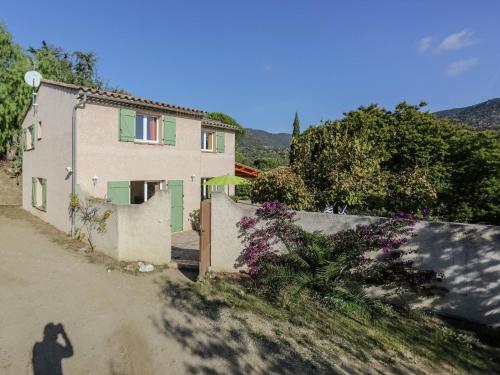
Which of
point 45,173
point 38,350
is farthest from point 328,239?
point 45,173

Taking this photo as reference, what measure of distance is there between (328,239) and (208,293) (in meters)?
3.00

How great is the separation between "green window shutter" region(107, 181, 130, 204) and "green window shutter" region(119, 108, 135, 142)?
5.95ft

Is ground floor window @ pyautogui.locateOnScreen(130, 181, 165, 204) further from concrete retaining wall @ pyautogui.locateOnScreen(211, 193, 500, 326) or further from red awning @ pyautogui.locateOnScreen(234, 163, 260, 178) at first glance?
concrete retaining wall @ pyautogui.locateOnScreen(211, 193, 500, 326)

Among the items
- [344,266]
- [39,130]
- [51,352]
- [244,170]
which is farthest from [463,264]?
[244,170]

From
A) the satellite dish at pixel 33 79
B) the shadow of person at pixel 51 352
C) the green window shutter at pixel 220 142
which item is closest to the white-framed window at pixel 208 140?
the green window shutter at pixel 220 142

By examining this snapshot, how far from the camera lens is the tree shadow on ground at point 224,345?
14.7 ft

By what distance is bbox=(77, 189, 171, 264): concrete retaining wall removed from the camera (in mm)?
9031

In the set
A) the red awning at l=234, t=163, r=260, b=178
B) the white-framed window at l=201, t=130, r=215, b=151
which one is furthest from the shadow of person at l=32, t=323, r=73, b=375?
Result: the red awning at l=234, t=163, r=260, b=178

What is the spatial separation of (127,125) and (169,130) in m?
1.99

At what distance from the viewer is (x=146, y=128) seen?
45.7 ft

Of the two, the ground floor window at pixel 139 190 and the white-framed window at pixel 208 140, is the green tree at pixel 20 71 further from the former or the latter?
the white-framed window at pixel 208 140

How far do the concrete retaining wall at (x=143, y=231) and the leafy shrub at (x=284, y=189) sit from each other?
11.2 ft

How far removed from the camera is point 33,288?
7.49 metres

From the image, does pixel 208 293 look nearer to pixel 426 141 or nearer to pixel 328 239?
pixel 328 239
